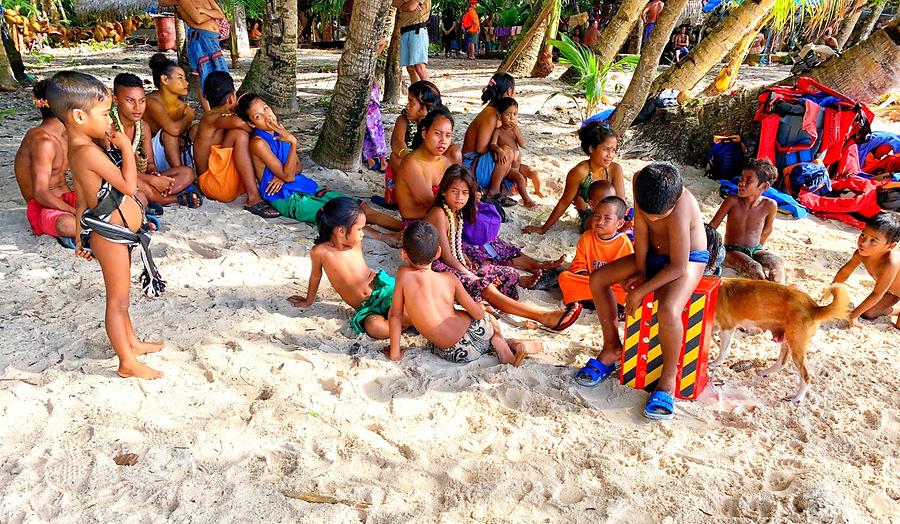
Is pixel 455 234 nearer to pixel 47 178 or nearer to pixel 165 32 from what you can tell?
pixel 47 178

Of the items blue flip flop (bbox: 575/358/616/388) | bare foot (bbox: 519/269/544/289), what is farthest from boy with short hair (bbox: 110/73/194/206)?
blue flip flop (bbox: 575/358/616/388)

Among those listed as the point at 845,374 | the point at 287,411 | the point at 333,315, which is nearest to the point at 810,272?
the point at 845,374

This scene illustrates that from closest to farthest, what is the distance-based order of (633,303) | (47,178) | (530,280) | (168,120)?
(633,303) → (47,178) → (530,280) → (168,120)

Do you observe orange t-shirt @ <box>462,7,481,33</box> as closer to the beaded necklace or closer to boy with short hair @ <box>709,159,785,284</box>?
boy with short hair @ <box>709,159,785,284</box>

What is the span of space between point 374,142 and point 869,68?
16.0ft

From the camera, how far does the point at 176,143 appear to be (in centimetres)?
500

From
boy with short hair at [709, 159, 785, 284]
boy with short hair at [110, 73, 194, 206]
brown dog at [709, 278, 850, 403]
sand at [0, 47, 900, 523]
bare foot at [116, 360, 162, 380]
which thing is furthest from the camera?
boy with short hair at [709, 159, 785, 284]

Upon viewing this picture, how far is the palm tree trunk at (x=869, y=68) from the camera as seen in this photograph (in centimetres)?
603

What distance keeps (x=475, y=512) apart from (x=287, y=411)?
0.95m

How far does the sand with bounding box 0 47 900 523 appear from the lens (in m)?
2.27

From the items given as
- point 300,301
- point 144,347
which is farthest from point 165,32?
point 144,347

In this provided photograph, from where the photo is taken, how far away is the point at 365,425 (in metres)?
2.71

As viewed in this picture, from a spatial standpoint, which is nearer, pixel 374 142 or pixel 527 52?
pixel 374 142

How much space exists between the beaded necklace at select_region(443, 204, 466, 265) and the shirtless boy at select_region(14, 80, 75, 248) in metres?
2.36
